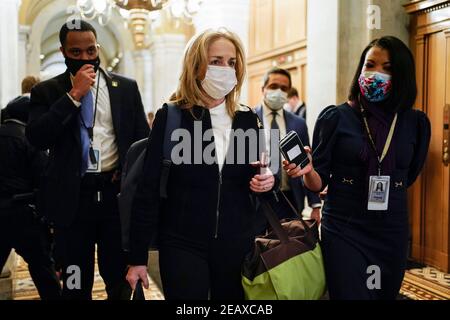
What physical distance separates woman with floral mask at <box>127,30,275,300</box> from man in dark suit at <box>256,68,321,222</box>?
190 centimetres

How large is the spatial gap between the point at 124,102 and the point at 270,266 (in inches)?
50.3

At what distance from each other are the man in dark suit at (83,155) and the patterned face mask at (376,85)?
1.22m

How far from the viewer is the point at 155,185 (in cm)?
201

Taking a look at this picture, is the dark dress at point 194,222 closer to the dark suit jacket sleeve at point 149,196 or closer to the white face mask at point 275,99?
the dark suit jacket sleeve at point 149,196

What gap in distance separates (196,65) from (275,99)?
2.20 m

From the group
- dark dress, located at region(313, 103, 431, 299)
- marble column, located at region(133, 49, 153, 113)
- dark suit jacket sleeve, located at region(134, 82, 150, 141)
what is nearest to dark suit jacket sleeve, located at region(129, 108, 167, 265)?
dark dress, located at region(313, 103, 431, 299)

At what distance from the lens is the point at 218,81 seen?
2045mm

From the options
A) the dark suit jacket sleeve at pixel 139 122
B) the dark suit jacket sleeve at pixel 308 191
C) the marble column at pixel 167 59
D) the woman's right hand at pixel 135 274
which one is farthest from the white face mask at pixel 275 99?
the marble column at pixel 167 59

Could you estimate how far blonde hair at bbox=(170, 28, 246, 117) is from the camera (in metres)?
2.03

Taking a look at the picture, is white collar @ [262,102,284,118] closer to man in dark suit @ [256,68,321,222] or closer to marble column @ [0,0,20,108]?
man in dark suit @ [256,68,321,222]

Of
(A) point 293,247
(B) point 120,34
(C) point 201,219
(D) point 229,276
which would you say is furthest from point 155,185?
(B) point 120,34

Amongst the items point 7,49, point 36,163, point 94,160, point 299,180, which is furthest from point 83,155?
point 7,49

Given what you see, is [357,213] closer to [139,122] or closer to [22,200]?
[139,122]
